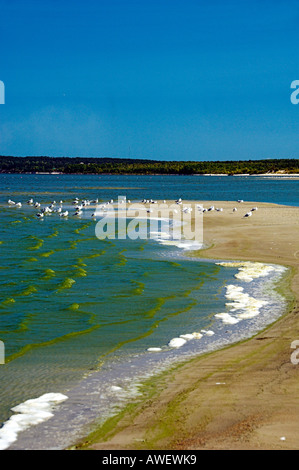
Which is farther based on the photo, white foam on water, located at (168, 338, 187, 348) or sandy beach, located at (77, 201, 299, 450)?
white foam on water, located at (168, 338, 187, 348)

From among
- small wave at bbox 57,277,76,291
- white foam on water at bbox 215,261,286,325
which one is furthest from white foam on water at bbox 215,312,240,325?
small wave at bbox 57,277,76,291

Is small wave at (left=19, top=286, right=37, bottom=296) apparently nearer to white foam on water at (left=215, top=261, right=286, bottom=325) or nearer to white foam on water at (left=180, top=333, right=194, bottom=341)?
white foam on water at (left=215, top=261, right=286, bottom=325)

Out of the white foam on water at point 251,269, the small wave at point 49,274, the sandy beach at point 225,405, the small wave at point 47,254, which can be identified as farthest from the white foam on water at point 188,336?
the small wave at point 47,254

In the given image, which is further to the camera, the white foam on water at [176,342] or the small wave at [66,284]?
the small wave at [66,284]

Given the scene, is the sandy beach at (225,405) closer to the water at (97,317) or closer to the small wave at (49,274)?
the water at (97,317)

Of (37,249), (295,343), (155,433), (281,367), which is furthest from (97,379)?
(37,249)

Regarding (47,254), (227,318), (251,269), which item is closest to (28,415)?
(227,318)
